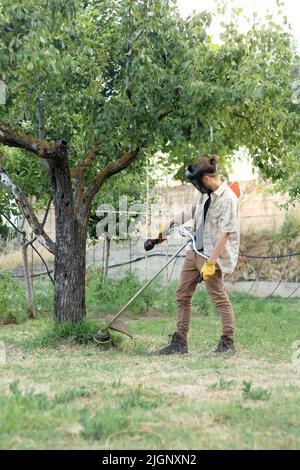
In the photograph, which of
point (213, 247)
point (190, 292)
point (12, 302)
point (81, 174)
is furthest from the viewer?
point (12, 302)

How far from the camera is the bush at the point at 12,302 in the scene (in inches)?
441

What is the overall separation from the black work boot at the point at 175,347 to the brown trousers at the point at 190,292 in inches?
1.7

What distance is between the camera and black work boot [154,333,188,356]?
22.6ft

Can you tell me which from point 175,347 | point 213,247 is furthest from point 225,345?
point 213,247

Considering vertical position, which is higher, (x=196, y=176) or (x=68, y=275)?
(x=196, y=176)

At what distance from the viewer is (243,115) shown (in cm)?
795

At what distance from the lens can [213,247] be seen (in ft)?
22.6

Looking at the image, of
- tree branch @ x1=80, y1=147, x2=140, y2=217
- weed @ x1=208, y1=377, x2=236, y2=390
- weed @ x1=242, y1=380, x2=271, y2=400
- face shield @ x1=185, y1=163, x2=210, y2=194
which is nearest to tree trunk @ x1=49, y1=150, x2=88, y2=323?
tree branch @ x1=80, y1=147, x2=140, y2=217

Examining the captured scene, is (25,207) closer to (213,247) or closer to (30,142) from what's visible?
(30,142)

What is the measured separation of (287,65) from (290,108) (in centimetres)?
77

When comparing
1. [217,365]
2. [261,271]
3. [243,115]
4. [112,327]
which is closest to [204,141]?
[243,115]

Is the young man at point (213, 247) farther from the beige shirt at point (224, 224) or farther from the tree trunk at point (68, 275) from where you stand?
the tree trunk at point (68, 275)

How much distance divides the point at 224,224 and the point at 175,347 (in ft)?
4.10
